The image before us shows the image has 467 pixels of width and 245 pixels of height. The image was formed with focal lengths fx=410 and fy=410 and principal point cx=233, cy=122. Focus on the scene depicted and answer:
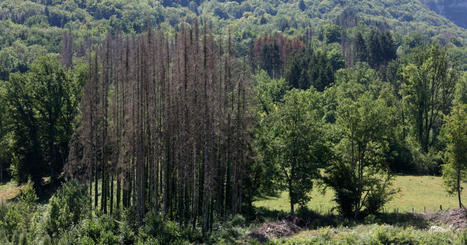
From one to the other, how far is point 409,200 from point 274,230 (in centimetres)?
2006

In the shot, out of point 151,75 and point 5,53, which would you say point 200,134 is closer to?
point 151,75

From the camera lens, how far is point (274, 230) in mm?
33969

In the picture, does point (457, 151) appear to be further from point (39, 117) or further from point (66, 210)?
point (39, 117)

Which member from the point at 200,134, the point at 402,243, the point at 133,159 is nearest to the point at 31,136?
the point at 133,159

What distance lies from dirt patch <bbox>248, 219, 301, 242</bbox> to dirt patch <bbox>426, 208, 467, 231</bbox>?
12.0 m

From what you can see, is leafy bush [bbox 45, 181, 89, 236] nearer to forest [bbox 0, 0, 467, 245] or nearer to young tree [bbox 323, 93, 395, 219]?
forest [bbox 0, 0, 467, 245]

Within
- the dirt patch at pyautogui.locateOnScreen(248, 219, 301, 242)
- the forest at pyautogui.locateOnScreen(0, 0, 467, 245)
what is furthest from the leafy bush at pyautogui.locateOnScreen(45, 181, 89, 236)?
the dirt patch at pyautogui.locateOnScreen(248, 219, 301, 242)

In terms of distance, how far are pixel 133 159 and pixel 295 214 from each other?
53.0 feet

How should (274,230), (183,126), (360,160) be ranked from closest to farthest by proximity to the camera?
(274,230), (183,126), (360,160)

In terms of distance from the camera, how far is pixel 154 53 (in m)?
39.1

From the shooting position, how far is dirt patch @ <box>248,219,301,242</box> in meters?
32.7

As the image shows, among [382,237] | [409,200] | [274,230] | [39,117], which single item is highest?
[39,117]

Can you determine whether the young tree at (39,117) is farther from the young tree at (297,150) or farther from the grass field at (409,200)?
the young tree at (297,150)

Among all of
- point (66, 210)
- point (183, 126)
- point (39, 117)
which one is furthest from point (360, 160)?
point (39, 117)
